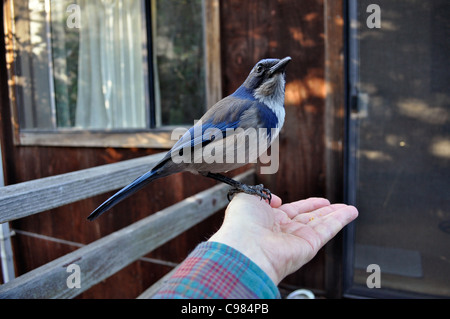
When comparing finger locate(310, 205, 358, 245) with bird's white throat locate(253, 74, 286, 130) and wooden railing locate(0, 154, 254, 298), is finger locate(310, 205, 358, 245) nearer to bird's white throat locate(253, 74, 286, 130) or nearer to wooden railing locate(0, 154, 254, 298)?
bird's white throat locate(253, 74, 286, 130)

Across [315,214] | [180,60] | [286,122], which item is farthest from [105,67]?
[315,214]

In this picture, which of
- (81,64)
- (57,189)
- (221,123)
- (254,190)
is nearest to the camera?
(57,189)

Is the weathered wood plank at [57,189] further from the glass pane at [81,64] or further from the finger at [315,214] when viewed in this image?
the glass pane at [81,64]

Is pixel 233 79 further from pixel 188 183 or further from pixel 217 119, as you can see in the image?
pixel 217 119

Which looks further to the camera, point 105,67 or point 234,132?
point 105,67

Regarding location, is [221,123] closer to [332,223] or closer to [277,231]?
[277,231]

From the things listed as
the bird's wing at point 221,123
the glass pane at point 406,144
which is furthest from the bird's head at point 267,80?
the glass pane at point 406,144

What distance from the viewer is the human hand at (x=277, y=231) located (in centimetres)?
138

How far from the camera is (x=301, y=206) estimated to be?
6.93ft

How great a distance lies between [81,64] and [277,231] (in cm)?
430

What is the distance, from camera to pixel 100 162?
4465 mm

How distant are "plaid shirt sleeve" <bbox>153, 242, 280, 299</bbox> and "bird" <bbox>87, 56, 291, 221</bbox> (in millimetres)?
538

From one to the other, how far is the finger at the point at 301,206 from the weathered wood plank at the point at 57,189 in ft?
3.28
